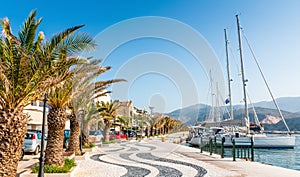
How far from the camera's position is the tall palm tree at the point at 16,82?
6492mm

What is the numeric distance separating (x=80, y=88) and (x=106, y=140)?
66.9 ft

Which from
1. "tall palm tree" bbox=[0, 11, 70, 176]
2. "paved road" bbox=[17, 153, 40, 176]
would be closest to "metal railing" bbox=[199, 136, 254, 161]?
"paved road" bbox=[17, 153, 40, 176]

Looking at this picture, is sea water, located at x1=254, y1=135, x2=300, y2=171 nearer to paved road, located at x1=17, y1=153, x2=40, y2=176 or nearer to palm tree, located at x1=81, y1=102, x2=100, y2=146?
palm tree, located at x1=81, y1=102, x2=100, y2=146

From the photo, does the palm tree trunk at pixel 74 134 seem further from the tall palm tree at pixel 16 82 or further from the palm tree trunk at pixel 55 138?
the tall palm tree at pixel 16 82

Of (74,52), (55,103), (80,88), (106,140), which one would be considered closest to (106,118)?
(106,140)

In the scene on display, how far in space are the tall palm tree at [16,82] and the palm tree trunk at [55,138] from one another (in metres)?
3.13

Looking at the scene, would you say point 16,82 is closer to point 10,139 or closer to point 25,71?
point 25,71

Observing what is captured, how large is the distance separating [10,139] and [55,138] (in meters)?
3.81

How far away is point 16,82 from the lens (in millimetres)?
6832

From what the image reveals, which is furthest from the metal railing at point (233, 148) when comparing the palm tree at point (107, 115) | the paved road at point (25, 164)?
the palm tree at point (107, 115)

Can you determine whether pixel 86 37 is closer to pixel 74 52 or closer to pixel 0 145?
pixel 74 52

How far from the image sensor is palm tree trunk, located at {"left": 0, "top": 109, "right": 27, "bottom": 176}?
A: 6.39 metres

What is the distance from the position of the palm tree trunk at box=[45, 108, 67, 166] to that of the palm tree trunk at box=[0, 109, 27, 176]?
3.23 meters

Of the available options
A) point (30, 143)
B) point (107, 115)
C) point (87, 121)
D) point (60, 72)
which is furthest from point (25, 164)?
point (107, 115)
